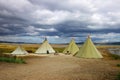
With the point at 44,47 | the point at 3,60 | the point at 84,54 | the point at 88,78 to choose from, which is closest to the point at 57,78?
the point at 88,78

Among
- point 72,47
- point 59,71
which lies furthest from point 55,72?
point 72,47

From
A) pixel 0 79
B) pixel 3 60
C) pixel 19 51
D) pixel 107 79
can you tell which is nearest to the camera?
pixel 0 79

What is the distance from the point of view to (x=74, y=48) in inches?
1992

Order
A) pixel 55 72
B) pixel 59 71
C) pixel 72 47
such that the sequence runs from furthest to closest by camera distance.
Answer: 1. pixel 72 47
2. pixel 59 71
3. pixel 55 72

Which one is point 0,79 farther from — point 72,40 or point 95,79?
point 72,40

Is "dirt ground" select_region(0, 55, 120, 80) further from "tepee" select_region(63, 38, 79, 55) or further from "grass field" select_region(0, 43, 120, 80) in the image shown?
"tepee" select_region(63, 38, 79, 55)

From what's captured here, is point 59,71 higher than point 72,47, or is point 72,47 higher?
point 72,47

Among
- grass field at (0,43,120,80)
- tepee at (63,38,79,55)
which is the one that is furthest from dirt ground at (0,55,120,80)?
tepee at (63,38,79,55)

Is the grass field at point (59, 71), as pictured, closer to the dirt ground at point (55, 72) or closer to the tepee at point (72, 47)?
the dirt ground at point (55, 72)

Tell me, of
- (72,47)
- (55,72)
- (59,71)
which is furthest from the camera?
(72,47)

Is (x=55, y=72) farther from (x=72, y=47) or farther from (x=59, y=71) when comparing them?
(x=72, y=47)

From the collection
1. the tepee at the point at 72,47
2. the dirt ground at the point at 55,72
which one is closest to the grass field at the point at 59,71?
the dirt ground at the point at 55,72

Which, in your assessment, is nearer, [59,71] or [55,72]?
[55,72]

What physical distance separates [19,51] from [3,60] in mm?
21813
